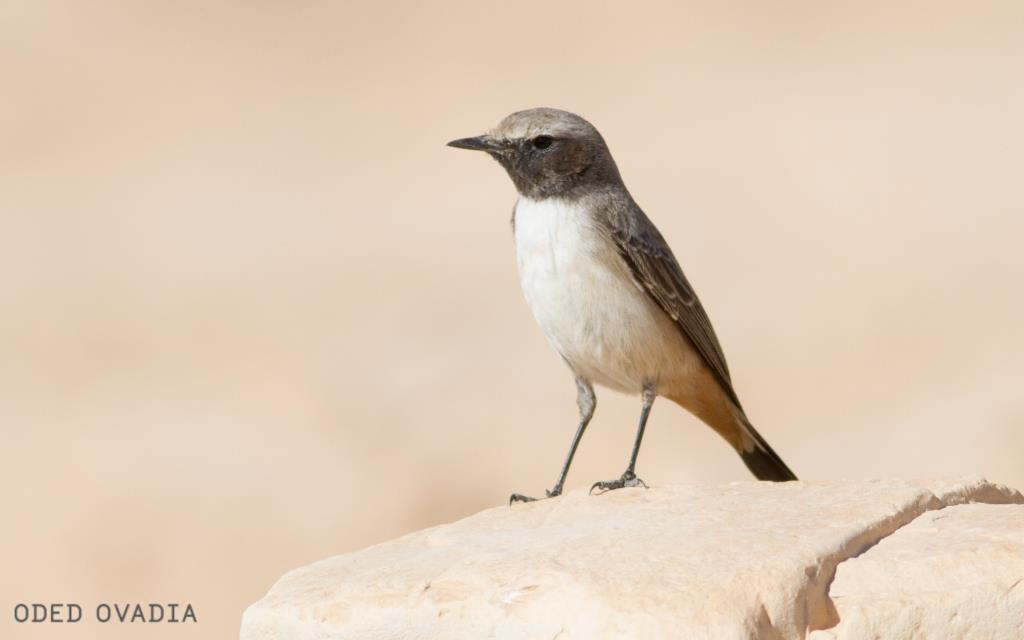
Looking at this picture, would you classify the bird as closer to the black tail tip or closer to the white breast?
the white breast

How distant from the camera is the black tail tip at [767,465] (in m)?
8.30

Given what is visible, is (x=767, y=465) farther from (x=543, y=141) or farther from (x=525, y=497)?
(x=543, y=141)

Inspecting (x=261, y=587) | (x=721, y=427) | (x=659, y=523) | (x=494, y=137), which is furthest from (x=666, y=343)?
(x=261, y=587)

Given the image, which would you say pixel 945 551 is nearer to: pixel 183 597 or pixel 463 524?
pixel 463 524

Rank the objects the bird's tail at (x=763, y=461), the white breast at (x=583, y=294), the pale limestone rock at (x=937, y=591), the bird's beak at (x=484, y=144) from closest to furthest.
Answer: the pale limestone rock at (x=937, y=591)
the white breast at (x=583, y=294)
the bird's beak at (x=484, y=144)
the bird's tail at (x=763, y=461)

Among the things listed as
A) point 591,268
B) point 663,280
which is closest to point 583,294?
point 591,268

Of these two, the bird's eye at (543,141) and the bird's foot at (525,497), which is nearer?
the bird's foot at (525,497)

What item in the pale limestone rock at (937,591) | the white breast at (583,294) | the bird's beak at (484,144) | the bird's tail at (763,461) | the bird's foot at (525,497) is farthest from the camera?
the bird's tail at (763,461)

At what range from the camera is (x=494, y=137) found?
24.8 feet

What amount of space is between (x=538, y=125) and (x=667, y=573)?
2.93 m

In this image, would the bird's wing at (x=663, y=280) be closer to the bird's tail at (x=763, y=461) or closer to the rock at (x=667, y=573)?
the bird's tail at (x=763, y=461)

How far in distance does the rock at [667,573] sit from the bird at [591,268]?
1.22 m

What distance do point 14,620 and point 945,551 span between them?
27.3 feet

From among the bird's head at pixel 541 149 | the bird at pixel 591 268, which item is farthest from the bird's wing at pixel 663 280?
the bird's head at pixel 541 149
